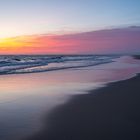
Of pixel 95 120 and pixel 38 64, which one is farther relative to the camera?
pixel 38 64

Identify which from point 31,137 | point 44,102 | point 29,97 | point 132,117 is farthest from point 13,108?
point 132,117

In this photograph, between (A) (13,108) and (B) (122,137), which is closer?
(B) (122,137)

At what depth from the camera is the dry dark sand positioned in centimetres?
Result: 649

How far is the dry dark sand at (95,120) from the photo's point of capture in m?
6.49

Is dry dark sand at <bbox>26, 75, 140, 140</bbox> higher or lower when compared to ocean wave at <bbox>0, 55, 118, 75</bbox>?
higher

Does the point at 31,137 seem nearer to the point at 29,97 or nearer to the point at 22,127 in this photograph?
the point at 22,127

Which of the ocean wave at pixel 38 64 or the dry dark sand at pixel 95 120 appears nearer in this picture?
→ the dry dark sand at pixel 95 120

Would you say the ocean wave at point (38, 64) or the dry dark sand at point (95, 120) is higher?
the dry dark sand at point (95, 120)

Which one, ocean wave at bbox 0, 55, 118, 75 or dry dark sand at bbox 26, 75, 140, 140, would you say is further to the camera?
ocean wave at bbox 0, 55, 118, 75

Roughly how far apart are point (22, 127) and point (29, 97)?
177 inches

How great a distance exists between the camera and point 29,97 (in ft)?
37.9

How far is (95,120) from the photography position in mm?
7750

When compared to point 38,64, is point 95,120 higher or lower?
higher

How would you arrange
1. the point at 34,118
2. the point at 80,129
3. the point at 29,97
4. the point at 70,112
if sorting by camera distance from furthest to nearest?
the point at 29,97, the point at 70,112, the point at 34,118, the point at 80,129
